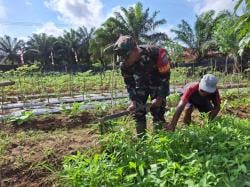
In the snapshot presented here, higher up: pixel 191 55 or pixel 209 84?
pixel 191 55

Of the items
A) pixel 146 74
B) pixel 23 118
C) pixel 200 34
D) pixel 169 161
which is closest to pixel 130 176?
pixel 169 161

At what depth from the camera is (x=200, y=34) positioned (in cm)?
2570

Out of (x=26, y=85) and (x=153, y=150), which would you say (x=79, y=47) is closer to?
(x=26, y=85)

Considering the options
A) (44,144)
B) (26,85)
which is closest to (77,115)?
(44,144)

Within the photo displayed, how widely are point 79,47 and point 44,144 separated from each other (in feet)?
127

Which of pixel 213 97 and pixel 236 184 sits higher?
pixel 213 97

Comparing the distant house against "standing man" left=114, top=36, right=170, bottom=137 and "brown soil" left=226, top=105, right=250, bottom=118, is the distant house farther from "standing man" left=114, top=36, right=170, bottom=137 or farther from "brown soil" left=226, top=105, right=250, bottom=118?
"standing man" left=114, top=36, right=170, bottom=137

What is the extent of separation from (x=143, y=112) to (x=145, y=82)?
1.13 feet

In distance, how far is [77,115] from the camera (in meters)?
6.33

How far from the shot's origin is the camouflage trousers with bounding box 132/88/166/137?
4293 millimetres

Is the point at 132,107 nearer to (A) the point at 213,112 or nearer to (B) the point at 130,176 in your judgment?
(A) the point at 213,112

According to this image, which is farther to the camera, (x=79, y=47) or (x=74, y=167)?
(x=79, y=47)

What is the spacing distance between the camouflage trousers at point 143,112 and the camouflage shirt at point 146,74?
2.2 inches

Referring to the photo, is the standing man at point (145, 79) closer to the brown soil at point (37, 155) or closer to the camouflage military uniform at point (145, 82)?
the camouflage military uniform at point (145, 82)
